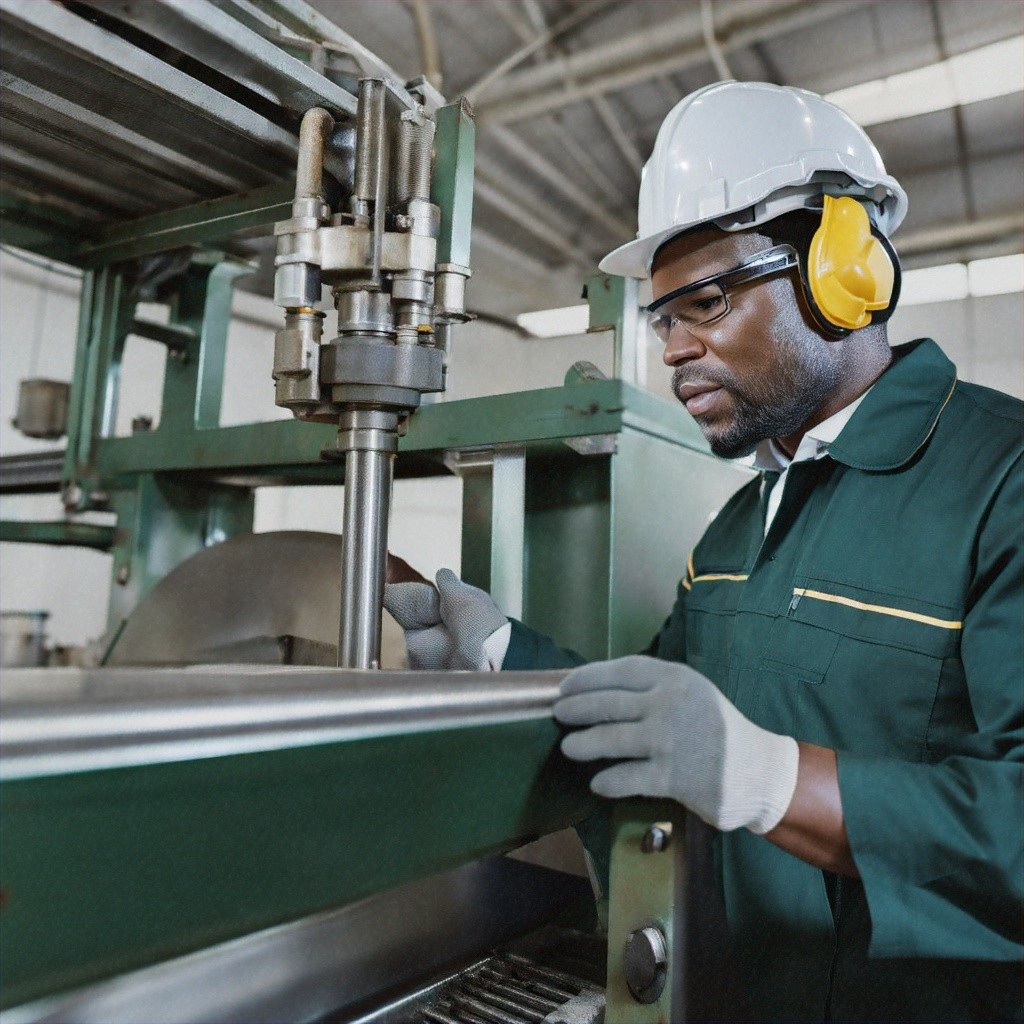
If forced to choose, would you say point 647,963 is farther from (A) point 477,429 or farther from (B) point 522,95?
(B) point 522,95

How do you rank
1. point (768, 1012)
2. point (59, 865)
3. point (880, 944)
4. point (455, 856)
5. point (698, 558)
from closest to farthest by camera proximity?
point (59, 865) < point (455, 856) < point (880, 944) < point (768, 1012) < point (698, 558)

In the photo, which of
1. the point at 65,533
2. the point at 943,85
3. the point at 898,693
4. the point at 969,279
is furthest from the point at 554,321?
the point at 898,693

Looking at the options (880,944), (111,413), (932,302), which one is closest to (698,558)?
(880,944)

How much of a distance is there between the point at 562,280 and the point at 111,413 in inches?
131

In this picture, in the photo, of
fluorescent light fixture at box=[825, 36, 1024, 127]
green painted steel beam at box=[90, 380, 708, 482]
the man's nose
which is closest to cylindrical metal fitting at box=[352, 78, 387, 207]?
green painted steel beam at box=[90, 380, 708, 482]

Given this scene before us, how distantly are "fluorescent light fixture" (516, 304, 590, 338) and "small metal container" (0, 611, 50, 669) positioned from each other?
9.95 feet

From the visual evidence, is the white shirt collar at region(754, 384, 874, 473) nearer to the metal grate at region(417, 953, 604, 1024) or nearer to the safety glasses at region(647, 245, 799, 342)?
the safety glasses at region(647, 245, 799, 342)

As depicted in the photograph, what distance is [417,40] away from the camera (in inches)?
112

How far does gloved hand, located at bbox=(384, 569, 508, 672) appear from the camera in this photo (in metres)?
1.04

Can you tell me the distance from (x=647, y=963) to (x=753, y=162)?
89cm

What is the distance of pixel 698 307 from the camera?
3.55 ft

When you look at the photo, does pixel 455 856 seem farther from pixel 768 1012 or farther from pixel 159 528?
pixel 159 528

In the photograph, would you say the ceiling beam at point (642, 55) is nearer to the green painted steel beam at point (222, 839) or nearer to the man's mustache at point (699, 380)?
the man's mustache at point (699, 380)

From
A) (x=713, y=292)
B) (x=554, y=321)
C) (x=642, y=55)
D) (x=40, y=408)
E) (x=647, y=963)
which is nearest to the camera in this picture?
(x=647, y=963)
